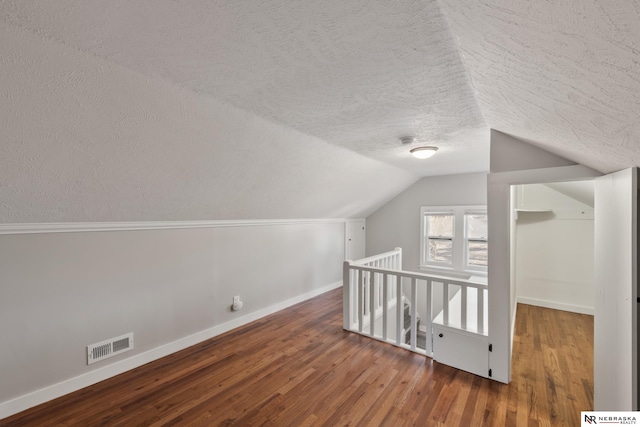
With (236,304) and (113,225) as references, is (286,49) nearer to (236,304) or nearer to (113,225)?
(113,225)

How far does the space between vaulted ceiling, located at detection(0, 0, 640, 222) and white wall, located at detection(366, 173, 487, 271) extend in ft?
7.58

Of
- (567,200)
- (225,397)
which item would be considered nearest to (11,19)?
(225,397)

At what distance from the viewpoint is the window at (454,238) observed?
473 cm

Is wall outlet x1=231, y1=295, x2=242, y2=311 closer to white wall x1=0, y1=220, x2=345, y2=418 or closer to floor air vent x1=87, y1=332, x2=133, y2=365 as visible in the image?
white wall x1=0, y1=220, x2=345, y2=418

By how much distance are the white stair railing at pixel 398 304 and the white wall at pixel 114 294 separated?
1.20 metres

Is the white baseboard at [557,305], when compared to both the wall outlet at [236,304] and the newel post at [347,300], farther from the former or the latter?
the wall outlet at [236,304]

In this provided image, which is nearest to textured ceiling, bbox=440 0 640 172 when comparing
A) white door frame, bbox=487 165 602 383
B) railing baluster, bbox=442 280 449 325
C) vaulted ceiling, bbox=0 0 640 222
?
vaulted ceiling, bbox=0 0 640 222

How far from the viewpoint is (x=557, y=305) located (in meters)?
4.00

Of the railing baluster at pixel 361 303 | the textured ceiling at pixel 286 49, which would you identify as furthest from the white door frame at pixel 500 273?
the railing baluster at pixel 361 303

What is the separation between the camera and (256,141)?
2.25m

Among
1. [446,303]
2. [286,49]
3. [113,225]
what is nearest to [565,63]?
[286,49]

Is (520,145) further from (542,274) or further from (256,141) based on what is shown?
(542,274)

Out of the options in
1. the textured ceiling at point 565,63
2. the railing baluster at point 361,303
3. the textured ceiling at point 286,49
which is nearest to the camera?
the textured ceiling at point 565,63

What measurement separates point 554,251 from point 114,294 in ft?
18.0
